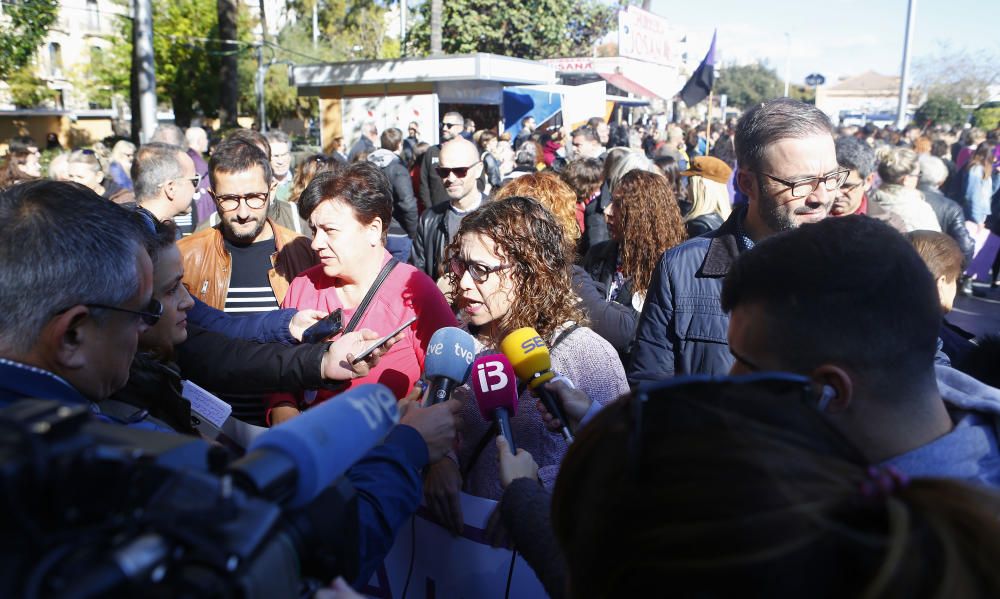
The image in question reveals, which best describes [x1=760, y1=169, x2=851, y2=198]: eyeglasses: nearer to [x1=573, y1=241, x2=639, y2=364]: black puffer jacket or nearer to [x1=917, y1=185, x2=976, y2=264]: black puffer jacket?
[x1=573, y1=241, x2=639, y2=364]: black puffer jacket

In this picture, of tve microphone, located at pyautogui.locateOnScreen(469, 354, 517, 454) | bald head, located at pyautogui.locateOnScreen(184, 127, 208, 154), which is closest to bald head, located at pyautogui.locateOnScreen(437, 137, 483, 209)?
tve microphone, located at pyautogui.locateOnScreen(469, 354, 517, 454)

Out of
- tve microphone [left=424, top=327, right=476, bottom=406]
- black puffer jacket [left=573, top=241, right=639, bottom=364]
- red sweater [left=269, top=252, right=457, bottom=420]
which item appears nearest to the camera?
tve microphone [left=424, top=327, right=476, bottom=406]

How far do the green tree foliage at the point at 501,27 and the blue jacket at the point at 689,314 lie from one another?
31.5 metres

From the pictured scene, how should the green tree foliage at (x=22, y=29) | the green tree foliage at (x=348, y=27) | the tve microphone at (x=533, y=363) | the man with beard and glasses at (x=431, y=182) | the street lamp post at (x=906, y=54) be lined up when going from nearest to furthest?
the tve microphone at (x=533, y=363) < the man with beard and glasses at (x=431, y=182) < the green tree foliage at (x=22, y=29) < the street lamp post at (x=906, y=54) < the green tree foliage at (x=348, y=27)

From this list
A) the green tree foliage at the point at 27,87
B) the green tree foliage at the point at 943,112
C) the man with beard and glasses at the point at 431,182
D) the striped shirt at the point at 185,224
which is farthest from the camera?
the green tree foliage at the point at 943,112

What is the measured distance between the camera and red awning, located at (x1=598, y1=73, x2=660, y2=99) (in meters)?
27.0

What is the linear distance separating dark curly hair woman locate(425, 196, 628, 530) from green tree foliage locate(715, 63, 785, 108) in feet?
218

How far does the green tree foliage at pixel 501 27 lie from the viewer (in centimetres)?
3225

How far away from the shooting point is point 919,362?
142 cm

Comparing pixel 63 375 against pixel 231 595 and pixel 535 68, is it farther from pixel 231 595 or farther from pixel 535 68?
pixel 535 68

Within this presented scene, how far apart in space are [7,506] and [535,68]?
63.5 ft

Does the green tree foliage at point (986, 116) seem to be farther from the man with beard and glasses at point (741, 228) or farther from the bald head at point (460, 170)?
the man with beard and glasses at point (741, 228)

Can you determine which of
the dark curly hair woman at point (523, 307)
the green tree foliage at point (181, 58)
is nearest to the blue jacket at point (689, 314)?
the dark curly hair woman at point (523, 307)

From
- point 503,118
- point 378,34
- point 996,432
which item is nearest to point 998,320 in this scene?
point 996,432
